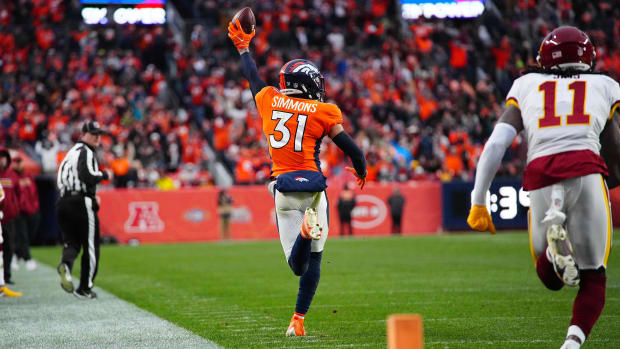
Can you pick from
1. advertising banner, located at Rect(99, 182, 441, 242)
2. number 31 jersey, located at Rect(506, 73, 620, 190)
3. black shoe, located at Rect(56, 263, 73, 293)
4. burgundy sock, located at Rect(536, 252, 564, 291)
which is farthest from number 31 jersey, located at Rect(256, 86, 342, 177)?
advertising banner, located at Rect(99, 182, 441, 242)

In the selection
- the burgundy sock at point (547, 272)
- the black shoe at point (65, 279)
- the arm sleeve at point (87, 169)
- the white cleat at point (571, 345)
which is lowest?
the black shoe at point (65, 279)

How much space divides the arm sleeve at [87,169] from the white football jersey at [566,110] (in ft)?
18.6

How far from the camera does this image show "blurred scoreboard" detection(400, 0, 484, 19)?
3050 cm

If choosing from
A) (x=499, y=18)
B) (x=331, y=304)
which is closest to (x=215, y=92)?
(x=499, y=18)

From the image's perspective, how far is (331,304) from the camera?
8969 mm

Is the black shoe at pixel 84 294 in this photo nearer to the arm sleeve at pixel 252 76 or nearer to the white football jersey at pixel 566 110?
the arm sleeve at pixel 252 76

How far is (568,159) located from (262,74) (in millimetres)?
22238

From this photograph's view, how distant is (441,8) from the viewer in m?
30.7

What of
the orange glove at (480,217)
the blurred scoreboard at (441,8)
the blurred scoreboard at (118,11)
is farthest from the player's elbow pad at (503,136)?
the blurred scoreboard at (441,8)

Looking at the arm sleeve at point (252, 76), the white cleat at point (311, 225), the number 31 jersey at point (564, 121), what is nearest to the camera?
the number 31 jersey at point (564, 121)

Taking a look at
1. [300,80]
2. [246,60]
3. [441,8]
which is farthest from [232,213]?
[300,80]

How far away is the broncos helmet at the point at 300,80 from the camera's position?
22.0ft

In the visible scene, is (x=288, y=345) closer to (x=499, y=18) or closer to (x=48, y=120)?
(x=48, y=120)

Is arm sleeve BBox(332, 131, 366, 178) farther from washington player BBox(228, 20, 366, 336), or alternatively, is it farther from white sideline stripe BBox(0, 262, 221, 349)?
white sideline stripe BBox(0, 262, 221, 349)
